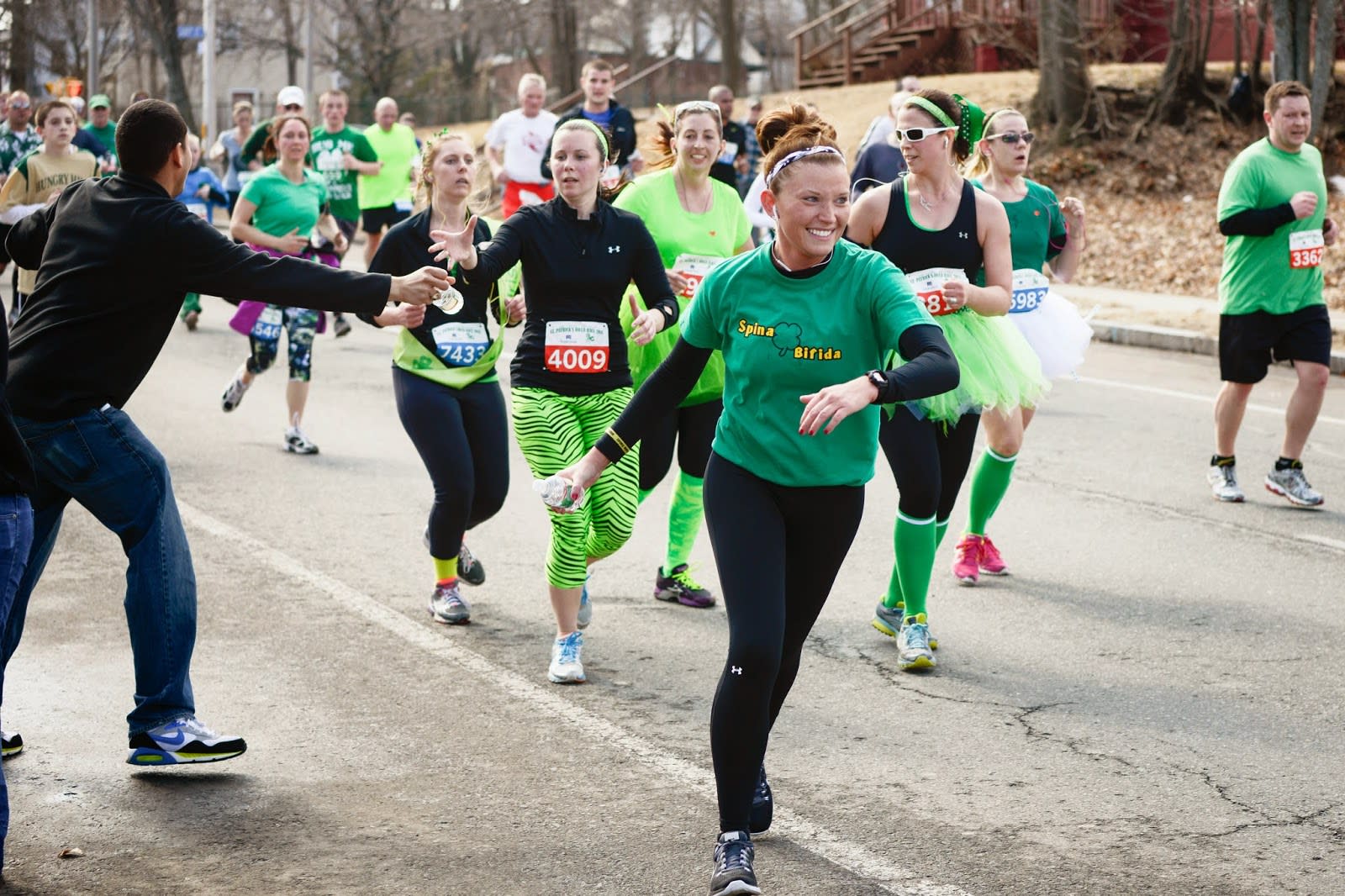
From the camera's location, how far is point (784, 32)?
74562mm

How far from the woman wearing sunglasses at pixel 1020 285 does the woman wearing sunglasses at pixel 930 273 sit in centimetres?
84

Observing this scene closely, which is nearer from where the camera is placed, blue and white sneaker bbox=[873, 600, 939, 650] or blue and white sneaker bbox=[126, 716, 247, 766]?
blue and white sneaker bbox=[126, 716, 247, 766]

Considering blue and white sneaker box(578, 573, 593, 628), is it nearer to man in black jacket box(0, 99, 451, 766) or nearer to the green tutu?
the green tutu

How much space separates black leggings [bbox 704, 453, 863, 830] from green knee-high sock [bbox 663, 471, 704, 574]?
103 inches

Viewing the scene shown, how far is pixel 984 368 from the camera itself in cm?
652

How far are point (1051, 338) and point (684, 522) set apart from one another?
1.90 meters

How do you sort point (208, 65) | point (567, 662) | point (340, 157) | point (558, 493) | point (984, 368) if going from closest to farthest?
point (558, 493), point (567, 662), point (984, 368), point (340, 157), point (208, 65)

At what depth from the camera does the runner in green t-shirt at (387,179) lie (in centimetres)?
1803

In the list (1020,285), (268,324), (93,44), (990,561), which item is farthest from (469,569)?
(93,44)

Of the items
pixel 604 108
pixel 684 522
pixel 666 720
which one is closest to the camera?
pixel 666 720

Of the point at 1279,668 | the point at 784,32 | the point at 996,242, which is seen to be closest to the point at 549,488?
the point at 996,242

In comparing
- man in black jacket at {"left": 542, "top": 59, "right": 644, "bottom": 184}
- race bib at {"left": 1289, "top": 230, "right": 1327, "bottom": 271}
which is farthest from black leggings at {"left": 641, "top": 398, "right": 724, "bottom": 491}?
man in black jacket at {"left": 542, "top": 59, "right": 644, "bottom": 184}

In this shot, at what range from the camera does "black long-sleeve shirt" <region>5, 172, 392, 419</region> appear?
15.6 feet

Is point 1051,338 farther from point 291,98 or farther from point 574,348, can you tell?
point 291,98
